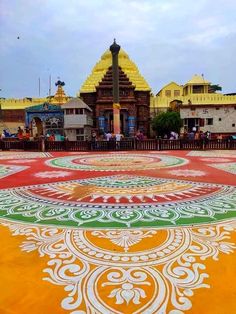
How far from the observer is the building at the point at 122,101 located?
32.6 metres

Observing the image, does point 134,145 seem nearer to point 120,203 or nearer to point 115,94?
point 115,94

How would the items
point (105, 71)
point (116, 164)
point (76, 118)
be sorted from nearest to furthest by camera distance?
point (116, 164) < point (76, 118) < point (105, 71)

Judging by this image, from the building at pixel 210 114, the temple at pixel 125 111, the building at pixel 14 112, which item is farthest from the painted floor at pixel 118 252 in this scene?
the building at pixel 14 112

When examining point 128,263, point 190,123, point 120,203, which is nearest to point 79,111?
point 190,123

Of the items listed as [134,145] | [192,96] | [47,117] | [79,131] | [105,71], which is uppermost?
[105,71]

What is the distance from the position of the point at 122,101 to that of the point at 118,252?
30473 mm

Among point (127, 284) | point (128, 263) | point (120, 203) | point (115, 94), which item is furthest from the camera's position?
point (115, 94)

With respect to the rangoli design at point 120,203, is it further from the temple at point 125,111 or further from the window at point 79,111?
the temple at point 125,111

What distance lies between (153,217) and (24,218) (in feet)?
5.72

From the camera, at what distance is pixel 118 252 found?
9.41 ft

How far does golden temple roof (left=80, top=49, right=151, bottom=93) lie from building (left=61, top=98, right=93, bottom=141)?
18.9ft

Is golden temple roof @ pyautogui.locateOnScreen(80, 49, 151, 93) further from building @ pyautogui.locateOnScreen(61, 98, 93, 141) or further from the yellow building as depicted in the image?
building @ pyautogui.locateOnScreen(61, 98, 93, 141)

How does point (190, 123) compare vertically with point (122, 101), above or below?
below

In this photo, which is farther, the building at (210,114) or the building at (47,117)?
the building at (210,114)
